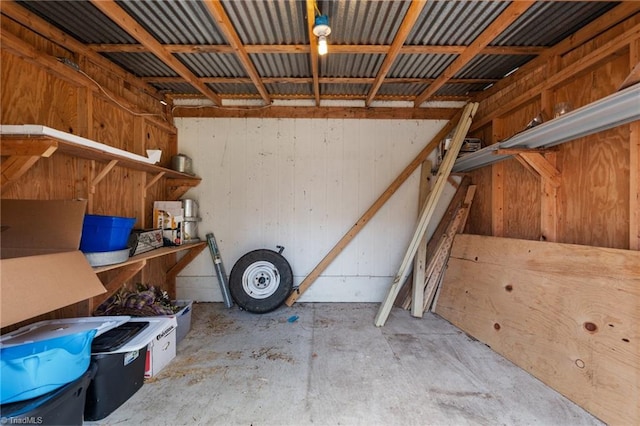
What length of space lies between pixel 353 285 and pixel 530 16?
296 cm

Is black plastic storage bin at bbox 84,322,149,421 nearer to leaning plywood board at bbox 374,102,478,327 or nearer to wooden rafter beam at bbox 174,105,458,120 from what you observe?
leaning plywood board at bbox 374,102,478,327

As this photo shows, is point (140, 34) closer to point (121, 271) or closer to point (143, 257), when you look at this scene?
point (143, 257)


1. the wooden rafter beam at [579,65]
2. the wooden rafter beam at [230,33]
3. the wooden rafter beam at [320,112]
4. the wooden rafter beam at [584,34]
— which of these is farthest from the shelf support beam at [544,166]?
the wooden rafter beam at [230,33]

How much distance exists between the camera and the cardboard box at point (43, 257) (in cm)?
124

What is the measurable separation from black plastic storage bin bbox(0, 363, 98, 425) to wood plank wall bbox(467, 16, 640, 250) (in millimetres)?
3148

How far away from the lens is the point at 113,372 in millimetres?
1521

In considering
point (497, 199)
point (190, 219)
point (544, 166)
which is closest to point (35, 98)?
point (190, 219)

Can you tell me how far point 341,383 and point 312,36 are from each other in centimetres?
250

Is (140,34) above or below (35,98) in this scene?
above

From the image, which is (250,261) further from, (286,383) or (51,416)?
(51,416)

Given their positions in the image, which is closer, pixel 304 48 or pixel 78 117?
pixel 78 117

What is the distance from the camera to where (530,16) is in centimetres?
Result: 185

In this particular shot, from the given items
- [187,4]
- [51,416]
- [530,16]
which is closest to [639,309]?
[530,16]

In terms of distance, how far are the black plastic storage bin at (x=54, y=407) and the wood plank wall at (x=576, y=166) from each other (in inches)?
124
